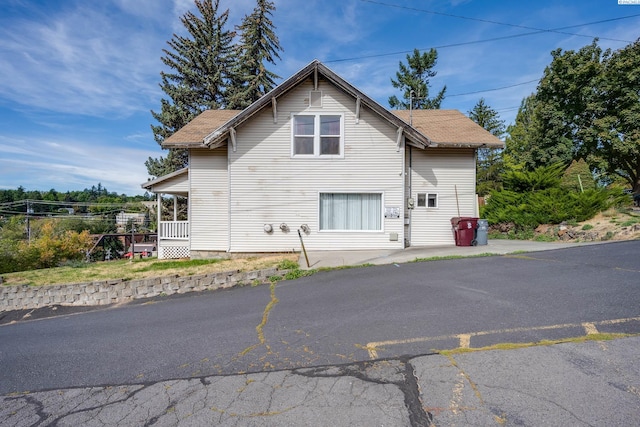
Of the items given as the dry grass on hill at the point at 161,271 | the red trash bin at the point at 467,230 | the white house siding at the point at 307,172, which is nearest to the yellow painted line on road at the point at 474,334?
the dry grass on hill at the point at 161,271

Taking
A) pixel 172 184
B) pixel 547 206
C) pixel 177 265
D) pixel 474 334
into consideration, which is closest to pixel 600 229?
pixel 547 206

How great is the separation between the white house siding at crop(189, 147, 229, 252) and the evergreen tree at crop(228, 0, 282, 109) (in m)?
14.2

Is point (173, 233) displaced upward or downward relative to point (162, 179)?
downward

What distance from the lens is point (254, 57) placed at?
2673cm

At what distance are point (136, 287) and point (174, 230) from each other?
5.88 metres

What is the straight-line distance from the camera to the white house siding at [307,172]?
1275 cm

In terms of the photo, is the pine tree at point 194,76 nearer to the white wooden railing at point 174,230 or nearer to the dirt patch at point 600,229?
the white wooden railing at point 174,230

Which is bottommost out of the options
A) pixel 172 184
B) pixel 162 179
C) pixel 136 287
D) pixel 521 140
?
pixel 136 287

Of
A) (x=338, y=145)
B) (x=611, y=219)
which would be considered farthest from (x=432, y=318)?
(x=611, y=219)

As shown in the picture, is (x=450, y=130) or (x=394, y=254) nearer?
(x=394, y=254)

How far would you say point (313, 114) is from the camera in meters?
12.8

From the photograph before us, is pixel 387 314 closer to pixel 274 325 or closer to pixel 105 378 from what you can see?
pixel 274 325

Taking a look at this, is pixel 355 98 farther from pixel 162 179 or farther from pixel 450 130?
pixel 162 179

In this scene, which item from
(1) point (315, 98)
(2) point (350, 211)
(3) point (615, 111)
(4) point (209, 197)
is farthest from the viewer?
(3) point (615, 111)
